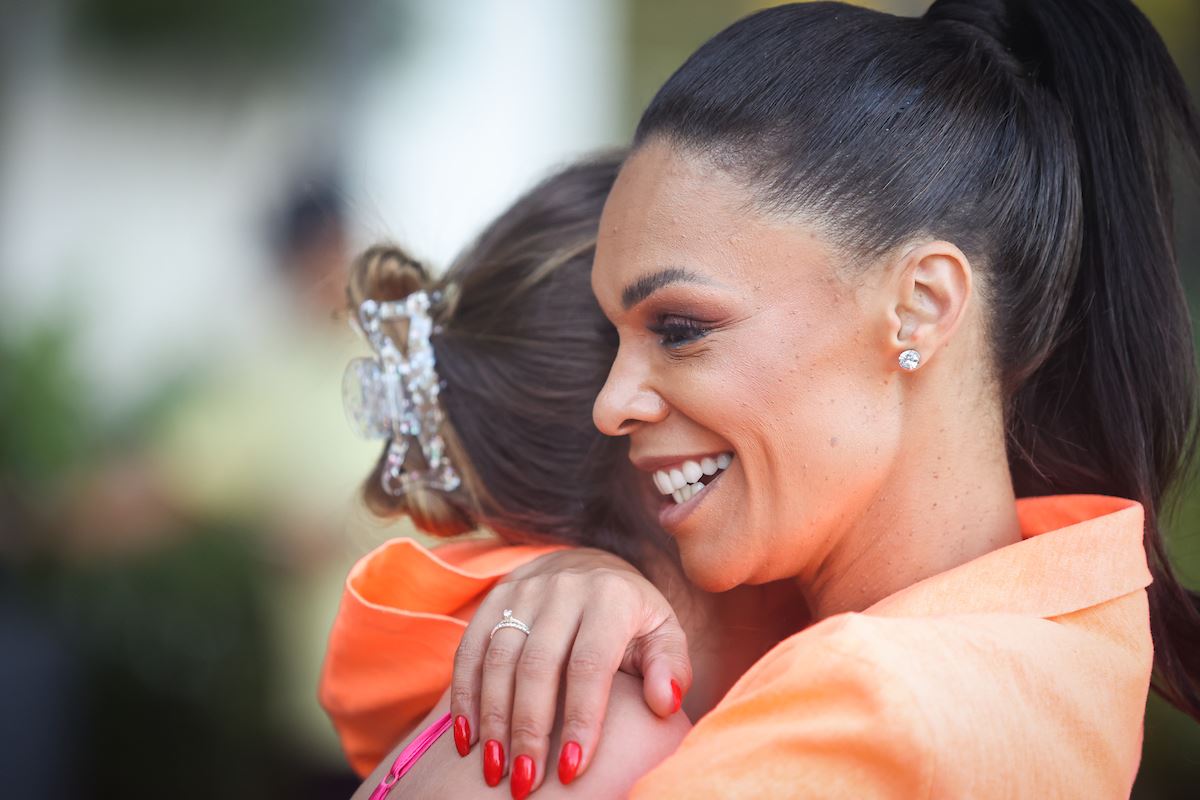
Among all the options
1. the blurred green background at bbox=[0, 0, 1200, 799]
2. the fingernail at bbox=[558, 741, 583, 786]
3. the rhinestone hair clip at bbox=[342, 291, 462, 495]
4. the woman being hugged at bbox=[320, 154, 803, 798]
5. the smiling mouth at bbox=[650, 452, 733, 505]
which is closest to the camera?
the fingernail at bbox=[558, 741, 583, 786]

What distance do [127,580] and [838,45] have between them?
2.58 meters

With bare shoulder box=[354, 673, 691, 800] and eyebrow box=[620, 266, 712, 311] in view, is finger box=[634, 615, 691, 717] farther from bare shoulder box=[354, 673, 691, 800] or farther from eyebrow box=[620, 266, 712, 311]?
eyebrow box=[620, 266, 712, 311]

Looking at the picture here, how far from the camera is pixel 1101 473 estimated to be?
1.51m

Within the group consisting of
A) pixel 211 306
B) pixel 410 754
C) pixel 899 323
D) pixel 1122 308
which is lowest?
pixel 211 306

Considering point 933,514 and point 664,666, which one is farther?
point 933,514

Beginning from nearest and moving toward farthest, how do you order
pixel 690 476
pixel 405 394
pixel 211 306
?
1. pixel 690 476
2. pixel 405 394
3. pixel 211 306

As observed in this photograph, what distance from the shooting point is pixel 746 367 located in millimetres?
1226

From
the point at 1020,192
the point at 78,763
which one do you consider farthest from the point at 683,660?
the point at 78,763

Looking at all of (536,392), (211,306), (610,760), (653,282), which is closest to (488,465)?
(536,392)

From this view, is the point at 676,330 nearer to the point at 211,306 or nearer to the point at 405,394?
Answer: the point at 405,394

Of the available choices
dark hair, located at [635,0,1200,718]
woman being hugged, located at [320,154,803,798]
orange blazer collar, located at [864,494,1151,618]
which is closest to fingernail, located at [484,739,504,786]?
woman being hugged, located at [320,154,803,798]

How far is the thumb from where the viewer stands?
116 centimetres

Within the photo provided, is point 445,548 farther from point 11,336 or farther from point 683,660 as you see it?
point 11,336

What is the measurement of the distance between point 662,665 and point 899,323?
43 centimetres
